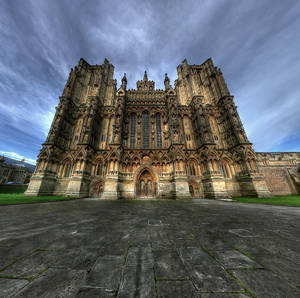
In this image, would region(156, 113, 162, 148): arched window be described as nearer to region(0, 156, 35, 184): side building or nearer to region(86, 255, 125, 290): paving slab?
region(86, 255, 125, 290): paving slab

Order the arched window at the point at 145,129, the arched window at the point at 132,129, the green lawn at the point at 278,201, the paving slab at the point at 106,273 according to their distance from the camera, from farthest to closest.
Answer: the arched window at the point at 145,129 → the arched window at the point at 132,129 → the green lawn at the point at 278,201 → the paving slab at the point at 106,273

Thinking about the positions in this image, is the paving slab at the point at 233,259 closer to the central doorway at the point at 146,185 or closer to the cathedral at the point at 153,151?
the cathedral at the point at 153,151

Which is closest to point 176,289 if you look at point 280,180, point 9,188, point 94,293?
point 94,293

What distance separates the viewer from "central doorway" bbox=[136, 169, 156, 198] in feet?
50.0

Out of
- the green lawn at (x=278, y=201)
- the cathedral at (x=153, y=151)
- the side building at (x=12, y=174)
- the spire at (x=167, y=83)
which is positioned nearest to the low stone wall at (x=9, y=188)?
the cathedral at (x=153, y=151)

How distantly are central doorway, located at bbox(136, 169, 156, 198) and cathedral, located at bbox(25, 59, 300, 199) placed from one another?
0.13m

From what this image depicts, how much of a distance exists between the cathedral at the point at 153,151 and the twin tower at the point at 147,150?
125 mm

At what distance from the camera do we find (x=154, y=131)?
18.2 metres

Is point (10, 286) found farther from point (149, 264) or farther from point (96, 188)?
point (96, 188)

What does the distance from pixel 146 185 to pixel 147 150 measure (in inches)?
195

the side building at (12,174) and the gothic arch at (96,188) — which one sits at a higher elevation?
the side building at (12,174)

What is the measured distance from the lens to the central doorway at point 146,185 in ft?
50.0

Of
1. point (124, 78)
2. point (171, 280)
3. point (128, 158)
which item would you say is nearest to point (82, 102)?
point (124, 78)

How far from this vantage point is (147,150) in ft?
54.3
